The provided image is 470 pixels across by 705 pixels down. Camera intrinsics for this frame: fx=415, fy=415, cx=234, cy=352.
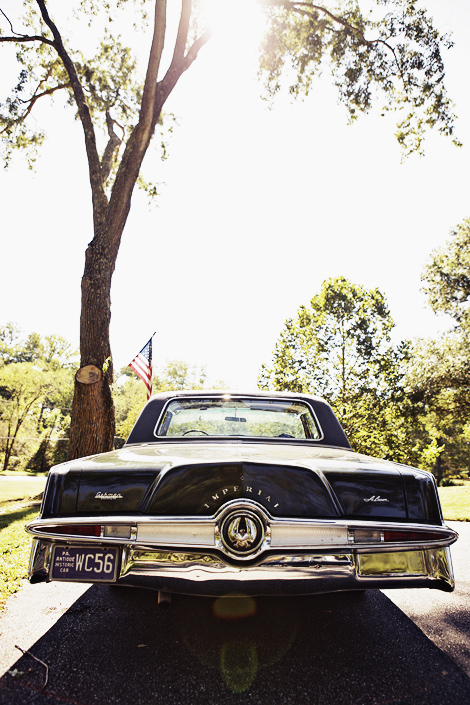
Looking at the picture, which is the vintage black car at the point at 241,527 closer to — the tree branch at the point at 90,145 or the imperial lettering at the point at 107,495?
the imperial lettering at the point at 107,495

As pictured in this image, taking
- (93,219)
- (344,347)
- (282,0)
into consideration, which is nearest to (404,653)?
(93,219)

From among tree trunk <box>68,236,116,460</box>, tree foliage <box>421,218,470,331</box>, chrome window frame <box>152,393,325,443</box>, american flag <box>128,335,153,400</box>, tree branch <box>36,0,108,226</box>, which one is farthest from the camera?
tree foliage <box>421,218,470,331</box>

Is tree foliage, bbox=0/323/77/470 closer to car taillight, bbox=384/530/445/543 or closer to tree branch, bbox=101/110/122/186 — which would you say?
tree branch, bbox=101/110/122/186

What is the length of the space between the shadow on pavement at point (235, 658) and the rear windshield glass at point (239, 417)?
1241 mm

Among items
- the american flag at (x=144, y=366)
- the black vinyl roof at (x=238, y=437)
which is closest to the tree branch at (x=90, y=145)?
the american flag at (x=144, y=366)

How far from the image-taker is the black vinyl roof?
314 centimetres

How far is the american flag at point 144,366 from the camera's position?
10680mm

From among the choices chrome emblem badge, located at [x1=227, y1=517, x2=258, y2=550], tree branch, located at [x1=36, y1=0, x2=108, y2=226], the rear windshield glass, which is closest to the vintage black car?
chrome emblem badge, located at [x1=227, y1=517, x2=258, y2=550]

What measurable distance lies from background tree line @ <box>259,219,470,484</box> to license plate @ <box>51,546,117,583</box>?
48.4 ft

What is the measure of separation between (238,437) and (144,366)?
26.8 ft

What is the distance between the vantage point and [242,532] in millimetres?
1850

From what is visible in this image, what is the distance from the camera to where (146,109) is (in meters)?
7.56

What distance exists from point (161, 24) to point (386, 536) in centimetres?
909

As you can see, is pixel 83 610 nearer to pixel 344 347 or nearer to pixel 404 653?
pixel 404 653
